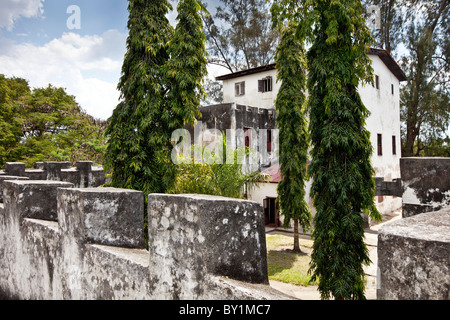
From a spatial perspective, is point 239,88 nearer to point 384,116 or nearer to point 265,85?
point 265,85

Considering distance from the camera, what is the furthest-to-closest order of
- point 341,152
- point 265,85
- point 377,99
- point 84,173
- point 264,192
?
point 265,85 < point 377,99 < point 264,192 < point 84,173 < point 341,152

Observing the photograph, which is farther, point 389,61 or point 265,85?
point 389,61

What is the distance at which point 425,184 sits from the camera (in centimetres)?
403

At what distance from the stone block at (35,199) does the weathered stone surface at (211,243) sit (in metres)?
2.08

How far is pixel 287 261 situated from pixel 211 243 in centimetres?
1065

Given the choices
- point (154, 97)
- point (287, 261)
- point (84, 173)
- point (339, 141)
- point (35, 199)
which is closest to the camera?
point (35, 199)

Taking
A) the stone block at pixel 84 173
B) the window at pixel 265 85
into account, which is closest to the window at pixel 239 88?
the window at pixel 265 85

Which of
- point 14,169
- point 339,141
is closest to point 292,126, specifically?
point 339,141

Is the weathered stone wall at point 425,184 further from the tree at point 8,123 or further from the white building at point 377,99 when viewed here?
the tree at point 8,123

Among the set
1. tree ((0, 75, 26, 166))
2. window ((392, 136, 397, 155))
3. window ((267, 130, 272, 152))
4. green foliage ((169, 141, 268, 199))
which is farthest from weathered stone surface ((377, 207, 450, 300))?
window ((392, 136, 397, 155))

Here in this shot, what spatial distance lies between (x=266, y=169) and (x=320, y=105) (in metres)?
10.4

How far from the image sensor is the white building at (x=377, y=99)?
746 inches

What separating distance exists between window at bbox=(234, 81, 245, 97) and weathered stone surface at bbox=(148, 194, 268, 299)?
19.7 m

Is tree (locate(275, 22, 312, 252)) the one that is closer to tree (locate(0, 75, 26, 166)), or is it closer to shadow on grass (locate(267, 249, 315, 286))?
shadow on grass (locate(267, 249, 315, 286))
